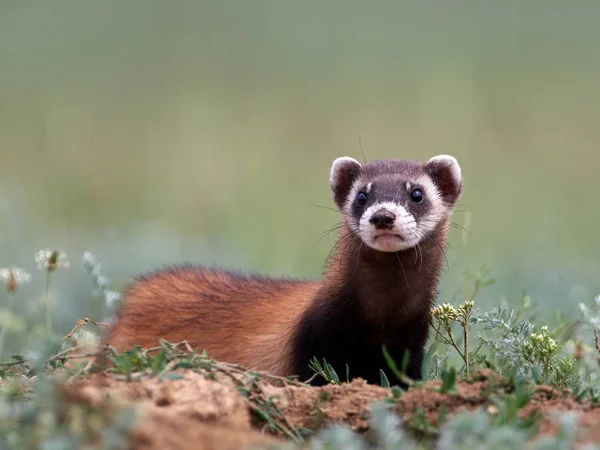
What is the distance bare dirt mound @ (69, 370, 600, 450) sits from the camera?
353cm

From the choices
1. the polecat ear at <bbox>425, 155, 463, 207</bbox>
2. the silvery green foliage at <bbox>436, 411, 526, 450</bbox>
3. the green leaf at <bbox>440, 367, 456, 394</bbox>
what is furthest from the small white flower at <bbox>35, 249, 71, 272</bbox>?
the silvery green foliage at <bbox>436, 411, 526, 450</bbox>

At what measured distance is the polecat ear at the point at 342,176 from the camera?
688 cm

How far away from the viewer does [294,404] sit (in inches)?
167

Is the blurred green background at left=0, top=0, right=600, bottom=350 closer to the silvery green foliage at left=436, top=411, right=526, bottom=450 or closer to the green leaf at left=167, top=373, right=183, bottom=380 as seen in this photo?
the green leaf at left=167, top=373, right=183, bottom=380

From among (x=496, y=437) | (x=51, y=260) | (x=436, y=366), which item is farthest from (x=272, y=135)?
(x=496, y=437)

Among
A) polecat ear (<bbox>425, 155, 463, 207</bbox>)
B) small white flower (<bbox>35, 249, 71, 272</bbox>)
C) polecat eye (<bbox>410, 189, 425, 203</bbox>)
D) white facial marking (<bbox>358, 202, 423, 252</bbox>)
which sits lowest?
small white flower (<bbox>35, 249, 71, 272</bbox>)

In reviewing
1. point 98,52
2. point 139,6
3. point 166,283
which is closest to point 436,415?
point 166,283

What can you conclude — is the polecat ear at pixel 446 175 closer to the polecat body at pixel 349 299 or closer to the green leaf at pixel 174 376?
the polecat body at pixel 349 299

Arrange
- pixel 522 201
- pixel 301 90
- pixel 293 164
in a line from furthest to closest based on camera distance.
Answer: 1. pixel 301 90
2. pixel 293 164
3. pixel 522 201

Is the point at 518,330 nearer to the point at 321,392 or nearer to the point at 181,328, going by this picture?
the point at 321,392

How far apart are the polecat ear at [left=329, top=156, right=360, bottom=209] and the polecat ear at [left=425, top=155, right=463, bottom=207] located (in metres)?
0.47

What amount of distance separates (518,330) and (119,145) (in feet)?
38.2

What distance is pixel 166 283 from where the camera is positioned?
741cm

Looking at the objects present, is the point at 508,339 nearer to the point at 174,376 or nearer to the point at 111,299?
the point at 174,376
